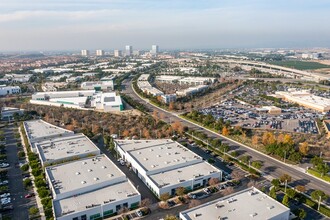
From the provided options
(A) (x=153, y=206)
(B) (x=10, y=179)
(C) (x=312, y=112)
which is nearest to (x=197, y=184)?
(A) (x=153, y=206)

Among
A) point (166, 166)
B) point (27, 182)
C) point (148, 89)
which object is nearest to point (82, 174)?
point (27, 182)

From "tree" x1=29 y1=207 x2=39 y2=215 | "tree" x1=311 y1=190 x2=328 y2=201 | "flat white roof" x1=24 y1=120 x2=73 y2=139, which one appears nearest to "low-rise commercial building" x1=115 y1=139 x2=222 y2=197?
"tree" x1=311 y1=190 x2=328 y2=201

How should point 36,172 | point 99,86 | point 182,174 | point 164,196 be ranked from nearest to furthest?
point 164,196 < point 182,174 < point 36,172 < point 99,86

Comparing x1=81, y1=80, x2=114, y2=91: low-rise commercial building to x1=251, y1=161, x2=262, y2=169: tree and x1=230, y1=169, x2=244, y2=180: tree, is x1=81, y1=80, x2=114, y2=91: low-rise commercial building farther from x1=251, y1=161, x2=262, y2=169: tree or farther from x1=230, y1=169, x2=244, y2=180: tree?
x1=251, y1=161, x2=262, y2=169: tree

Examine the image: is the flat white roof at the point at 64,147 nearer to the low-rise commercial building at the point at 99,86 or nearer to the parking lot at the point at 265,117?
the parking lot at the point at 265,117

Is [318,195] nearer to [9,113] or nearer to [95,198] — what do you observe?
[95,198]
